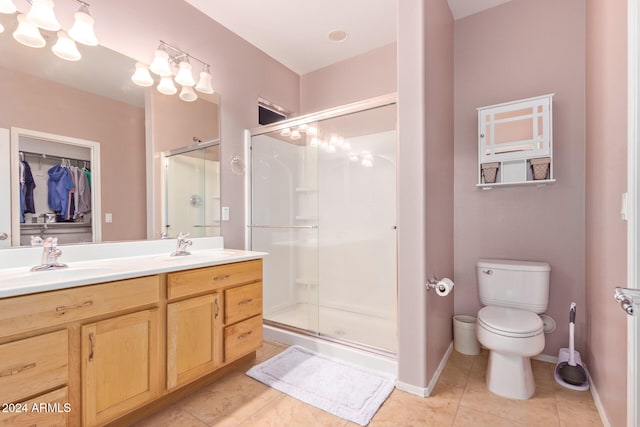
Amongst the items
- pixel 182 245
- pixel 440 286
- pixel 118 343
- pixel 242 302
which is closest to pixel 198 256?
pixel 182 245

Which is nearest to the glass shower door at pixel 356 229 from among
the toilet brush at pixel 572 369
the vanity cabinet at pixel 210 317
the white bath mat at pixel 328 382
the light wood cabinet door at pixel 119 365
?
the white bath mat at pixel 328 382

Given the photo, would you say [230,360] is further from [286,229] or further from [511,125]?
[511,125]

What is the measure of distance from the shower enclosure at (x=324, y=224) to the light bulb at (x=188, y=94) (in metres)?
0.60

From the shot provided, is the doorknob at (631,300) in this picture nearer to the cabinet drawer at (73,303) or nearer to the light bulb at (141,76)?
the cabinet drawer at (73,303)

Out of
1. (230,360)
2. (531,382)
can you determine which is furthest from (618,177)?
Result: (230,360)

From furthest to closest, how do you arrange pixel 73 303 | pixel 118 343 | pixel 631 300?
pixel 118 343
pixel 73 303
pixel 631 300

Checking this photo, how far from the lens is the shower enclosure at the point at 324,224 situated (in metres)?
2.64

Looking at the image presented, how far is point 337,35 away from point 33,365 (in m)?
3.04

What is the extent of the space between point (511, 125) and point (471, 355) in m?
A: 1.77

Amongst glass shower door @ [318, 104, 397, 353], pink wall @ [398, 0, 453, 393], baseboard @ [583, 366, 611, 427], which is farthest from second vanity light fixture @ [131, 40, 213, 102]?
baseboard @ [583, 366, 611, 427]

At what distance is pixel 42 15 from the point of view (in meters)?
1.51

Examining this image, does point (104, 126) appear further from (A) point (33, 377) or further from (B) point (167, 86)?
(A) point (33, 377)

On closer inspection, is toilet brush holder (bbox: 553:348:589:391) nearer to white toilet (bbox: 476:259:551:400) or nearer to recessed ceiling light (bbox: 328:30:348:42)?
white toilet (bbox: 476:259:551:400)

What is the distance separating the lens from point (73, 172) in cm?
171
